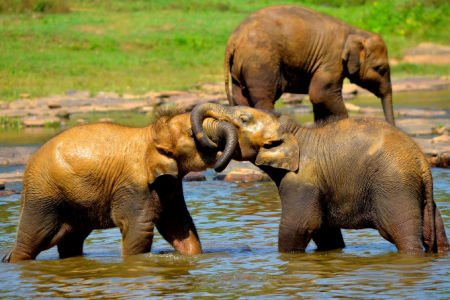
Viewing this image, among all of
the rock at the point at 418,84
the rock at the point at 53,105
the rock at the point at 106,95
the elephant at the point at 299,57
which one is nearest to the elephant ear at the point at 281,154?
the elephant at the point at 299,57

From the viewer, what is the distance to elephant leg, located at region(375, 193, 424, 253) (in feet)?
23.1

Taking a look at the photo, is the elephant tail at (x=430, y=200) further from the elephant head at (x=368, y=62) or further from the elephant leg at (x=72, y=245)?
the elephant head at (x=368, y=62)

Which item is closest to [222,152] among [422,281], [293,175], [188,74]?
[293,175]

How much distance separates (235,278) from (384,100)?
6780 mm

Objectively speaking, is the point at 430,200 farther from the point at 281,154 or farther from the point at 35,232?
the point at 35,232

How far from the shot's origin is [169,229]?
7727 millimetres

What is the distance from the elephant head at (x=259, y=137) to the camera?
7320 millimetres

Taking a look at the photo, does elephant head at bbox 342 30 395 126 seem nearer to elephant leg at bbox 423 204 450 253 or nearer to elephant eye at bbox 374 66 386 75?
elephant eye at bbox 374 66 386 75

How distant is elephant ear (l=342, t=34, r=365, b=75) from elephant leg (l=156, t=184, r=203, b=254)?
5.43 m

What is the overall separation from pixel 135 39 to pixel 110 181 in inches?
1054

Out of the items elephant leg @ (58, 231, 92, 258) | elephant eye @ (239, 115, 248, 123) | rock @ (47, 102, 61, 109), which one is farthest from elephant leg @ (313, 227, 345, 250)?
rock @ (47, 102, 61, 109)

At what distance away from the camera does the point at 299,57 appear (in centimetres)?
1210

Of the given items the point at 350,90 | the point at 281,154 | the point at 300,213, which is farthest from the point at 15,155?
the point at 350,90

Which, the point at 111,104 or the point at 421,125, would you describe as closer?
the point at 421,125
